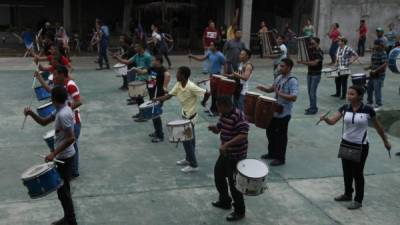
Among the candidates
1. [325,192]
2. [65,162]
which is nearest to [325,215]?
[325,192]

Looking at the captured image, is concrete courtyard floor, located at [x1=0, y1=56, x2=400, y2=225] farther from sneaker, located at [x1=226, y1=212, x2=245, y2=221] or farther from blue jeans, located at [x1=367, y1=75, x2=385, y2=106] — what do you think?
blue jeans, located at [x1=367, y1=75, x2=385, y2=106]

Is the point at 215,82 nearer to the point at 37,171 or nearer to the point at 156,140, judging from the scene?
the point at 156,140

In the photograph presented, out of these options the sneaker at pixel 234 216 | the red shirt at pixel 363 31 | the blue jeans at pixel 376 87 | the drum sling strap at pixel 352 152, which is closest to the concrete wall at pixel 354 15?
the red shirt at pixel 363 31

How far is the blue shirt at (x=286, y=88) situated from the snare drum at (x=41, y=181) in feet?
12.0

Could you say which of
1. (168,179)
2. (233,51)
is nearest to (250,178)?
(168,179)

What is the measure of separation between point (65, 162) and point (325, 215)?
3138mm

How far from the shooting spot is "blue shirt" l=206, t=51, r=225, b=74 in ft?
34.6

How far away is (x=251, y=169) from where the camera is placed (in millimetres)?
5477

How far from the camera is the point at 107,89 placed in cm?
1331

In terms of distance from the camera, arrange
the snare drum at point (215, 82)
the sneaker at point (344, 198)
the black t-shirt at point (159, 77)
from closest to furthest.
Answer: the sneaker at point (344, 198) < the black t-shirt at point (159, 77) < the snare drum at point (215, 82)

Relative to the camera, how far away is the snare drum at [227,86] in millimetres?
8820

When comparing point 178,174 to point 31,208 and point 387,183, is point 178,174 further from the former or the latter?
point 387,183

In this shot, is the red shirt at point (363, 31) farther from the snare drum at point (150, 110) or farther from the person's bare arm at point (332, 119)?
the person's bare arm at point (332, 119)

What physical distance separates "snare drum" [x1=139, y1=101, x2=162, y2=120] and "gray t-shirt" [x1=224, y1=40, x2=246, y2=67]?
433 cm
